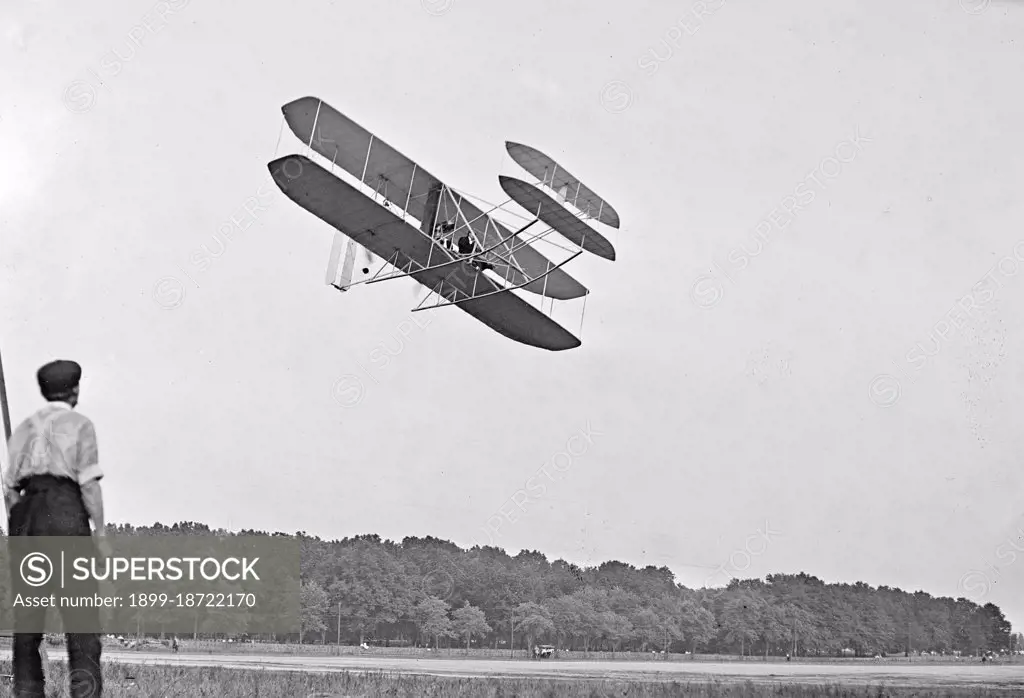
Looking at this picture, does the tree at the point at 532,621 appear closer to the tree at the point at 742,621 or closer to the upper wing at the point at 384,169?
the tree at the point at 742,621

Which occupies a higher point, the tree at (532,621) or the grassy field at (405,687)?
the grassy field at (405,687)

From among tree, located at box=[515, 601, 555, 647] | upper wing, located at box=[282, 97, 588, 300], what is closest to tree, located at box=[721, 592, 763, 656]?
tree, located at box=[515, 601, 555, 647]

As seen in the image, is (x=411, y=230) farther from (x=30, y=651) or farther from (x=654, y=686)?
(x=30, y=651)

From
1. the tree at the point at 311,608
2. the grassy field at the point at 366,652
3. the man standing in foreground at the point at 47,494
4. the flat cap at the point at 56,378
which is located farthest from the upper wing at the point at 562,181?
the tree at the point at 311,608

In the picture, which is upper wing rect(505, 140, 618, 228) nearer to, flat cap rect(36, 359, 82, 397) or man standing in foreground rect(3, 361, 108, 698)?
flat cap rect(36, 359, 82, 397)

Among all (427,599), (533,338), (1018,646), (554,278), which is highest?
(554,278)

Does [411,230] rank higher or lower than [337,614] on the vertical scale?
higher

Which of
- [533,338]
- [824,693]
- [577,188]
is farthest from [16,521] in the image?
[533,338]
